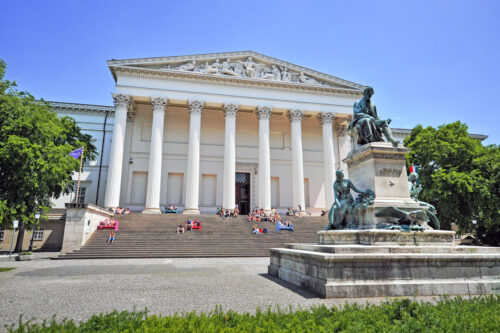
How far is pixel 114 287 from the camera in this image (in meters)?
7.73

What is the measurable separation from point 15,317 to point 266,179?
27.0 meters

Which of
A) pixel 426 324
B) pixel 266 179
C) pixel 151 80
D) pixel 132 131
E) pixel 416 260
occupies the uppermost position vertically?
pixel 151 80

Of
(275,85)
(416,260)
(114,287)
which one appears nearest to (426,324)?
(416,260)

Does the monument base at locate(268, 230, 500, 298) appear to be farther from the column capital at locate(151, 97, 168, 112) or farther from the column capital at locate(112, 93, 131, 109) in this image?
the column capital at locate(112, 93, 131, 109)

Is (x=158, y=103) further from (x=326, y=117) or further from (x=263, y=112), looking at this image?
(x=326, y=117)

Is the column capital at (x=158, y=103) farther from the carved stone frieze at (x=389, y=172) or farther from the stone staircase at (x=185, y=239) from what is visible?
the carved stone frieze at (x=389, y=172)

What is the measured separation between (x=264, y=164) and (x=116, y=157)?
48.3ft

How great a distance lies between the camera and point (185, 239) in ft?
69.3

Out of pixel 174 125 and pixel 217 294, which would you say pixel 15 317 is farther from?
pixel 174 125

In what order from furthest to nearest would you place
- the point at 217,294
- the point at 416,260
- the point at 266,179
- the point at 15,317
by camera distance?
the point at 266,179 < the point at 217,294 < the point at 416,260 < the point at 15,317

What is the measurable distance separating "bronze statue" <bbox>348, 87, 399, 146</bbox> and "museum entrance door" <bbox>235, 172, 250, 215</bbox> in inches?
1125

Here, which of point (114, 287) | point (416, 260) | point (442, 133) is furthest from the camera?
point (442, 133)

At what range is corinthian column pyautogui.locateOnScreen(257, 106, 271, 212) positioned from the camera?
30.9m

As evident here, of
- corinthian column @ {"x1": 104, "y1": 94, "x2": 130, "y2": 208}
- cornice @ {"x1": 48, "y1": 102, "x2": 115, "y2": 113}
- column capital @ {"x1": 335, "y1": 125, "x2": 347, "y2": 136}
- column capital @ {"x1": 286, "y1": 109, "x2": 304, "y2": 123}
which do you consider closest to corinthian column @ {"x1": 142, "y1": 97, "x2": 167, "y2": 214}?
corinthian column @ {"x1": 104, "y1": 94, "x2": 130, "y2": 208}
